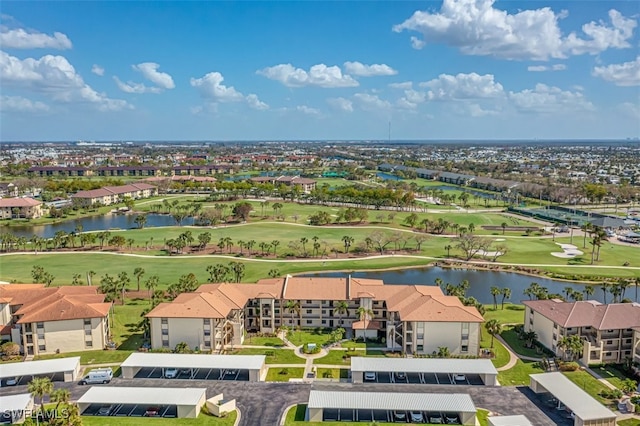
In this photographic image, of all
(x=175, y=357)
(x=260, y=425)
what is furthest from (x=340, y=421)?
(x=175, y=357)

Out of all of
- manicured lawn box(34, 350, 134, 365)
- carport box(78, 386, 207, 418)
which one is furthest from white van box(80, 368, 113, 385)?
manicured lawn box(34, 350, 134, 365)

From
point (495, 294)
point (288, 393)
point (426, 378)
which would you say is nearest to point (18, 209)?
point (288, 393)

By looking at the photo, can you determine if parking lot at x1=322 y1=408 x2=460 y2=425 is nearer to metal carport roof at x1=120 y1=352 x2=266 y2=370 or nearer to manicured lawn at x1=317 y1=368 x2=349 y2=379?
manicured lawn at x1=317 y1=368 x2=349 y2=379

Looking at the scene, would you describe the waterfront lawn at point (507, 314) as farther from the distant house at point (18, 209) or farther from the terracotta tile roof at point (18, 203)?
the terracotta tile roof at point (18, 203)

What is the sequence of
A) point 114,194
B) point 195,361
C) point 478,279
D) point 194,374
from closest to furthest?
1. point 194,374
2. point 195,361
3. point 478,279
4. point 114,194

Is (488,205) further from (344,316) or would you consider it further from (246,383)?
(246,383)

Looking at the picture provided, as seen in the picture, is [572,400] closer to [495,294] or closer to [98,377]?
[495,294]

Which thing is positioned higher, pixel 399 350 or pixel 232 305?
pixel 232 305
